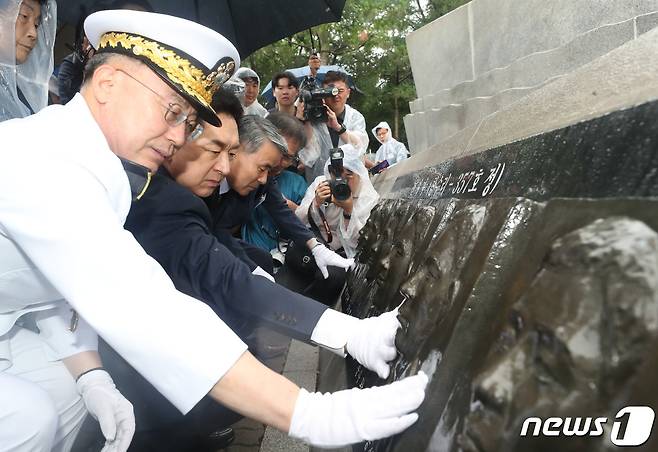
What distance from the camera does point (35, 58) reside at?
8.06ft

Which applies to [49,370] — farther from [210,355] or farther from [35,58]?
[35,58]

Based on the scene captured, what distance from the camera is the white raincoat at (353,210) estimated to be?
381 cm

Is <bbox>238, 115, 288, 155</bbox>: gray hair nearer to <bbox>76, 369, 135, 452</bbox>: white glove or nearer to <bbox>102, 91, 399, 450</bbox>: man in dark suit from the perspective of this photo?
<bbox>102, 91, 399, 450</bbox>: man in dark suit

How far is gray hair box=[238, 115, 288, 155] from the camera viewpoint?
121 inches

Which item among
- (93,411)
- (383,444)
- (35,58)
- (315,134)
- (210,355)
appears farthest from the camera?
(315,134)

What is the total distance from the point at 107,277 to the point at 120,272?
0.03 meters

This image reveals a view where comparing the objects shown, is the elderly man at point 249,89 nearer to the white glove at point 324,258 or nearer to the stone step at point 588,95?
the white glove at point 324,258

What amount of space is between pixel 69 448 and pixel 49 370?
311 mm

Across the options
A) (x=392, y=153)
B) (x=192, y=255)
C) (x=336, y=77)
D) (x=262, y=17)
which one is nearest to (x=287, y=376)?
(x=192, y=255)

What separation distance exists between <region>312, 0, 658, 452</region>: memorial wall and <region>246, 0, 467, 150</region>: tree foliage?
16.7 m

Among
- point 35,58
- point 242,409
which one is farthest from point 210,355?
point 35,58

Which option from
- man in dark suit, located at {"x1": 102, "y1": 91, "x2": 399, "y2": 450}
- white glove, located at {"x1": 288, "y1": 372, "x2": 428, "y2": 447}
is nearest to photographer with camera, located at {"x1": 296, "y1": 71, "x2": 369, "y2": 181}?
man in dark suit, located at {"x1": 102, "y1": 91, "x2": 399, "y2": 450}

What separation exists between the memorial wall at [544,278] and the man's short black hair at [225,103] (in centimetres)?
130

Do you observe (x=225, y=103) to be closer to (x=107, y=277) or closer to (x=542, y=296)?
(x=107, y=277)
